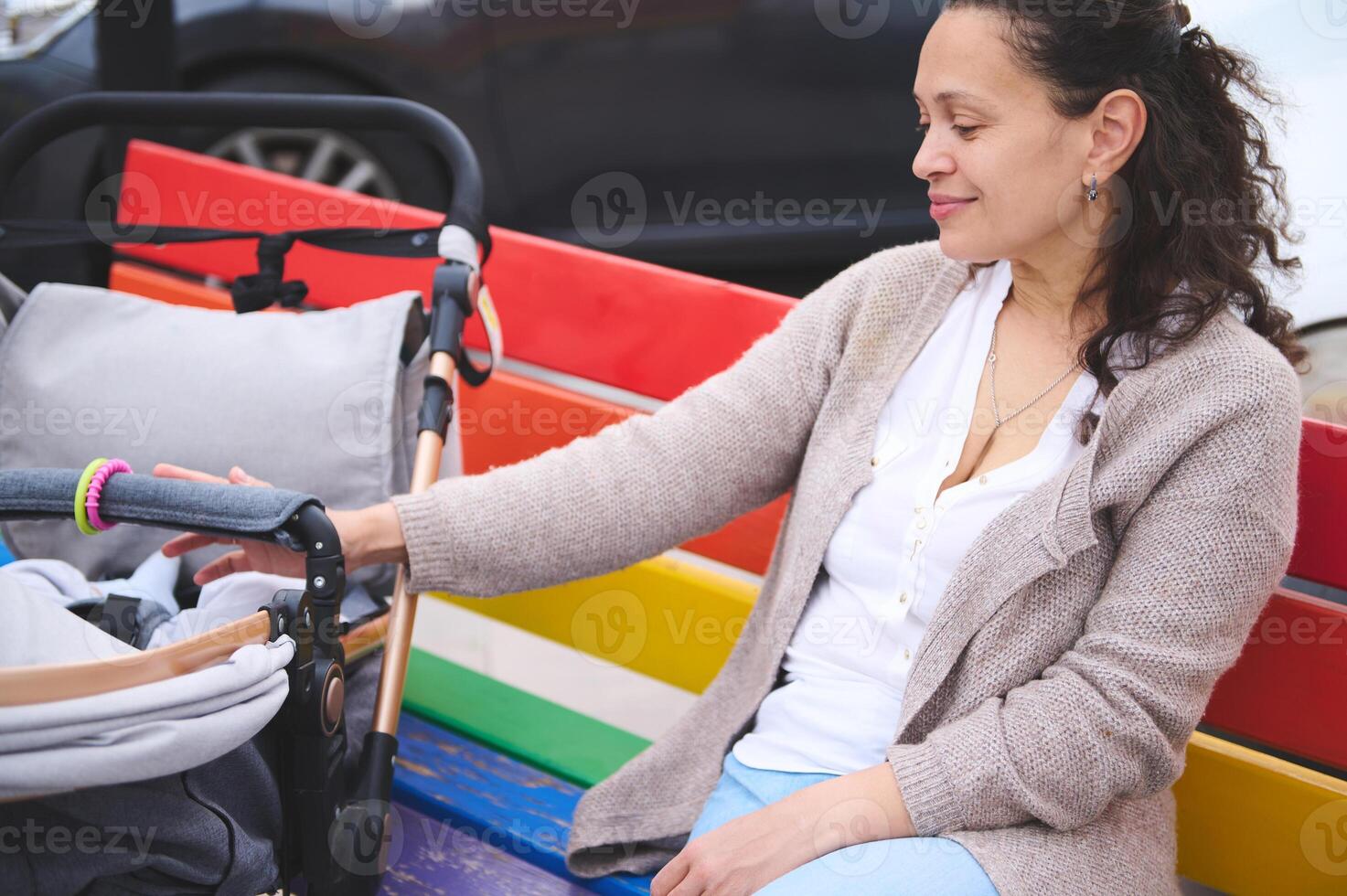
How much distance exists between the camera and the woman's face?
1.57 metres

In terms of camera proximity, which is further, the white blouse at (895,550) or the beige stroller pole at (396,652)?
the beige stroller pole at (396,652)

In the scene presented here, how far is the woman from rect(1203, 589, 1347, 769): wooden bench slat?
261 mm

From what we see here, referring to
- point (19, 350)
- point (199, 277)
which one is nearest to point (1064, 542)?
point (19, 350)

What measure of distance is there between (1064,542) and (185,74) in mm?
3504

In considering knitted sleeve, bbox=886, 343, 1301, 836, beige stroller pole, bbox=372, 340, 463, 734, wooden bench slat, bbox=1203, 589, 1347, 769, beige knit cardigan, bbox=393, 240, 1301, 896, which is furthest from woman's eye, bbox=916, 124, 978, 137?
beige stroller pole, bbox=372, 340, 463, 734

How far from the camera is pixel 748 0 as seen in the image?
3.99m

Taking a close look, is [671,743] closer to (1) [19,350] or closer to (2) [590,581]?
(2) [590,581]

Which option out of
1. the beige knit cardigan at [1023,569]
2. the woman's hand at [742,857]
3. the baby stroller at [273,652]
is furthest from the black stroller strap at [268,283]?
the woman's hand at [742,857]

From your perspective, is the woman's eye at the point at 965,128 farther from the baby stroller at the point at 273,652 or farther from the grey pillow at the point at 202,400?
the grey pillow at the point at 202,400

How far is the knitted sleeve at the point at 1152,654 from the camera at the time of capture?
147 centimetres

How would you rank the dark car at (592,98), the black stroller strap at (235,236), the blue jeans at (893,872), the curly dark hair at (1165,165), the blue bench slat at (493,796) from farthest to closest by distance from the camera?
the dark car at (592,98), the black stroller strap at (235,236), the blue bench slat at (493,796), the curly dark hair at (1165,165), the blue jeans at (893,872)

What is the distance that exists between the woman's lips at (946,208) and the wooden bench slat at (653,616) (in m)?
0.76

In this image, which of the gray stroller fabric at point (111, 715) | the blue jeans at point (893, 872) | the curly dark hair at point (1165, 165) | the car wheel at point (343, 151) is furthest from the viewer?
the car wheel at point (343, 151)

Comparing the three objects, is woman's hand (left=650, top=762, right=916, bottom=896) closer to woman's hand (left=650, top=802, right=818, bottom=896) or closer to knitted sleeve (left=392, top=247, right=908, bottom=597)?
woman's hand (left=650, top=802, right=818, bottom=896)
